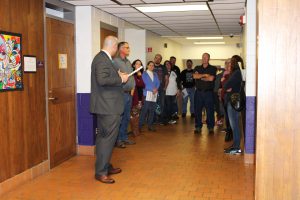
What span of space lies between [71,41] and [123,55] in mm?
826

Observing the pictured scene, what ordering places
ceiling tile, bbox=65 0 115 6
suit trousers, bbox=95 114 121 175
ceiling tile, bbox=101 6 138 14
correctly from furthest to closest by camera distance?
ceiling tile, bbox=101 6 138 14
ceiling tile, bbox=65 0 115 6
suit trousers, bbox=95 114 121 175

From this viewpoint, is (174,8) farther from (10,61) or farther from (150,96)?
(10,61)

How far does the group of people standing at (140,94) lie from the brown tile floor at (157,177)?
0.29 metres

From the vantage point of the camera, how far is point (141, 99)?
746cm

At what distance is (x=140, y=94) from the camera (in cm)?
739

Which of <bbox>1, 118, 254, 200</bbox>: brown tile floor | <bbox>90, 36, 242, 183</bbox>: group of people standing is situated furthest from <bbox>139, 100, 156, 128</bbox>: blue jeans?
<bbox>1, 118, 254, 200</bbox>: brown tile floor

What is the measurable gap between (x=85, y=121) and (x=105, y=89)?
158 centimetres

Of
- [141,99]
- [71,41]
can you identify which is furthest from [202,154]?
[71,41]

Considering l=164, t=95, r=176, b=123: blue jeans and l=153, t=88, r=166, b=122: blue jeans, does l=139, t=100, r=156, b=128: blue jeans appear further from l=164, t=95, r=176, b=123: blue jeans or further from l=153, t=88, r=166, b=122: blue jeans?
l=164, t=95, r=176, b=123: blue jeans

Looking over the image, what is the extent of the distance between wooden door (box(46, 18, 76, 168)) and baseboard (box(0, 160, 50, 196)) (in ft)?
0.75

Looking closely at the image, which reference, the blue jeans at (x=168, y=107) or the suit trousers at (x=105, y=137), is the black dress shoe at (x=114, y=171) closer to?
the suit trousers at (x=105, y=137)

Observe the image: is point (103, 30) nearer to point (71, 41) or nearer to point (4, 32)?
point (71, 41)

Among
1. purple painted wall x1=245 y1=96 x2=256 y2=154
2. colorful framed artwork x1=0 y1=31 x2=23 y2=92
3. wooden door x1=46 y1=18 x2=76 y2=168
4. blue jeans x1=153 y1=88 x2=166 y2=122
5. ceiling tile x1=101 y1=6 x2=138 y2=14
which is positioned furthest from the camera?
blue jeans x1=153 y1=88 x2=166 y2=122

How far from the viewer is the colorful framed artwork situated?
379cm
